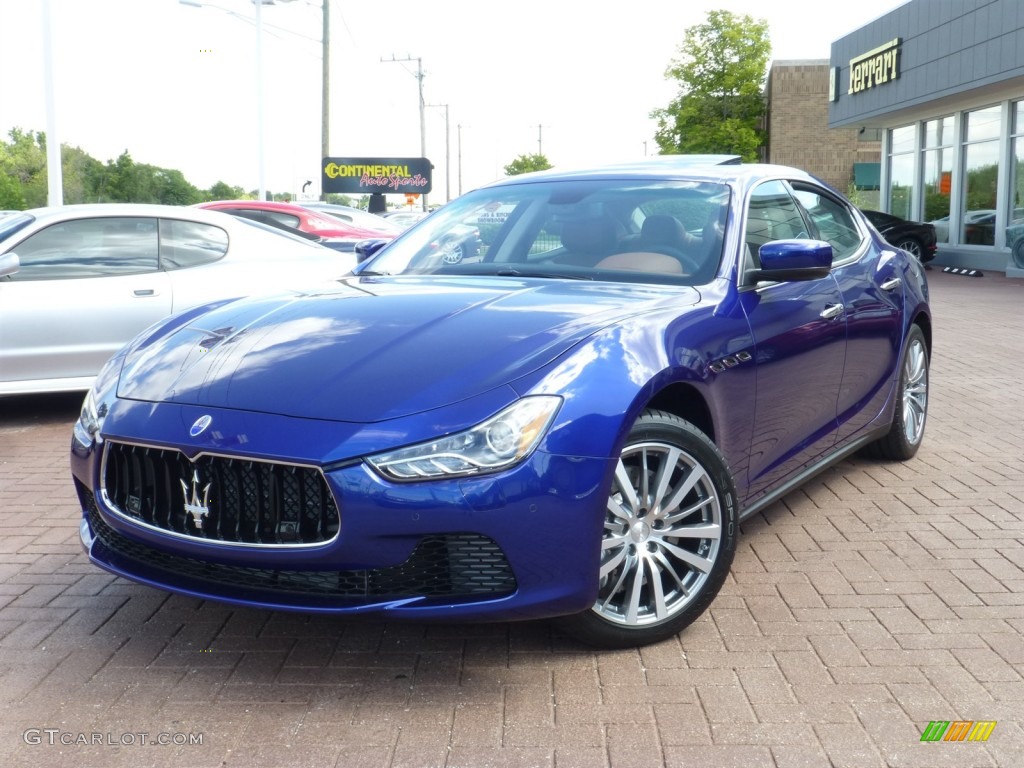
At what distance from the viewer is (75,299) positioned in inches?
285

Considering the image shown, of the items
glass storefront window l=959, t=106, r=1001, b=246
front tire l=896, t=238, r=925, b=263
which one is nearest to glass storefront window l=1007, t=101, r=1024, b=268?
glass storefront window l=959, t=106, r=1001, b=246

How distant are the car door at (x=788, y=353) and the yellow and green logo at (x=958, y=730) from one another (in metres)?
1.25

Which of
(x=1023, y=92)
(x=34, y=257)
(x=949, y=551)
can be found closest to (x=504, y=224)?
(x=949, y=551)

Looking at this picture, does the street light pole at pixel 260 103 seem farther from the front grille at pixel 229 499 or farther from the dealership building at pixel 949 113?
the front grille at pixel 229 499

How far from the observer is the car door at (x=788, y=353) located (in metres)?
4.05

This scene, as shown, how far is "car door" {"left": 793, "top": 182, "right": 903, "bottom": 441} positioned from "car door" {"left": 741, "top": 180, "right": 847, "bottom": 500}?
5.3 inches

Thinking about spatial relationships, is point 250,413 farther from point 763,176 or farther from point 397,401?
point 763,176

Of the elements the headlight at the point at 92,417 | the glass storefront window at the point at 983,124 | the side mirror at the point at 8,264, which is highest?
the glass storefront window at the point at 983,124

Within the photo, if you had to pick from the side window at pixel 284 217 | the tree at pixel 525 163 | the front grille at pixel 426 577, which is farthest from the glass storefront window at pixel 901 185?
the tree at pixel 525 163

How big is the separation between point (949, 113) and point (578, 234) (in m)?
24.1

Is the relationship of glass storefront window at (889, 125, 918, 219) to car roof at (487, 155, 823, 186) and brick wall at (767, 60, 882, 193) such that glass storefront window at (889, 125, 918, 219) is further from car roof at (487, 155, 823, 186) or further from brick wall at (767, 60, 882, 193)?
car roof at (487, 155, 823, 186)

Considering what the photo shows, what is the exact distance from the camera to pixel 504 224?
4715mm

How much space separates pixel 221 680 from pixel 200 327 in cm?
125

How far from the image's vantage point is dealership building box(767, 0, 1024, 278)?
69.0 ft
